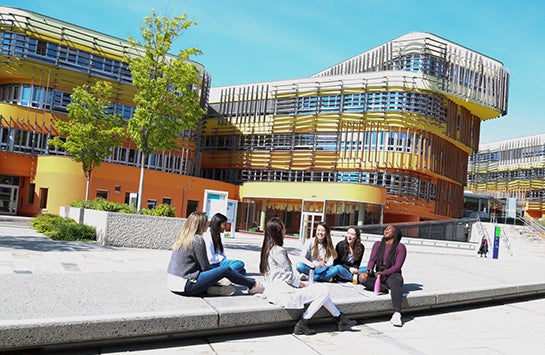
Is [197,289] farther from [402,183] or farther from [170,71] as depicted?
[402,183]

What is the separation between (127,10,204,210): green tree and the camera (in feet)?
60.7

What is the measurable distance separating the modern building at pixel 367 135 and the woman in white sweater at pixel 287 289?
28.4 m

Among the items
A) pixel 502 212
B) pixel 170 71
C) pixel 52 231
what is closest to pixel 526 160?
pixel 502 212

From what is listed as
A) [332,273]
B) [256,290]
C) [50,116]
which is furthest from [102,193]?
[256,290]

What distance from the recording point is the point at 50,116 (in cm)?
3466

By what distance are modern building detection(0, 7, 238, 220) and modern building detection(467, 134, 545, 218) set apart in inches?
1670

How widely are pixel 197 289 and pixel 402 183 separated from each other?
3343 cm

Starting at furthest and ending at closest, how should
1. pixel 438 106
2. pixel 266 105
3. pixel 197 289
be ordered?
1. pixel 266 105
2. pixel 438 106
3. pixel 197 289

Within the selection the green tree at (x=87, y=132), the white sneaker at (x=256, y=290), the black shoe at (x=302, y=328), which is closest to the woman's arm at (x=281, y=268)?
the black shoe at (x=302, y=328)

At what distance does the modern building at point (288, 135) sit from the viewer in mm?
33406

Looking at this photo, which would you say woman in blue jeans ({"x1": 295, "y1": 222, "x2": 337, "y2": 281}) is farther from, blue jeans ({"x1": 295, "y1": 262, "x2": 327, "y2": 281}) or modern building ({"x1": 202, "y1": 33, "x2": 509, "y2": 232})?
modern building ({"x1": 202, "y1": 33, "x2": 509, "y2": 232})

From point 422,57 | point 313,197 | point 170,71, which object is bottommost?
point 313,197

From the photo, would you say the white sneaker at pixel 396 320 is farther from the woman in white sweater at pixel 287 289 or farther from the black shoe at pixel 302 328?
the black shoe at pixel 302 328

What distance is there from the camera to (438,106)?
130ft
